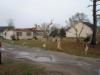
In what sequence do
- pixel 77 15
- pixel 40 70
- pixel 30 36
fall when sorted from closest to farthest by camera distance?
pixel 40 70 → pixel 77 15 → pixel 30 36

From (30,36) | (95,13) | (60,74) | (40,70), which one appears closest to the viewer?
(60,74)

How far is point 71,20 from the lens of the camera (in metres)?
75.8

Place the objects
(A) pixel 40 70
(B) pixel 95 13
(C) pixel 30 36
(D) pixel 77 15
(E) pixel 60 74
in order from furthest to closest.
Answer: (C) pixel 30 36 → (D) pixel 77 15 → (B) pixel 95 13 → (A) pixel 40 70 → (E) pixel 60 74

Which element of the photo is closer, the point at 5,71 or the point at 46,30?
the point at 5,71

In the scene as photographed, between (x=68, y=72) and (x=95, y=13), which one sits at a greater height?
(x=95, y=13)

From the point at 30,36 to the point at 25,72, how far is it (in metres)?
67.0

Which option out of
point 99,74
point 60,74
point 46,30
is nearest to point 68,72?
point 60,74

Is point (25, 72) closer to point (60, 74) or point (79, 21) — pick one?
point (60, 74)

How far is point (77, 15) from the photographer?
7444 centimetres

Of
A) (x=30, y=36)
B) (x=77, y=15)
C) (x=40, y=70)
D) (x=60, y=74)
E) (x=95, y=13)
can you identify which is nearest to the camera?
(x=60, y=74)

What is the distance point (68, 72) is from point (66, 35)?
225 ft

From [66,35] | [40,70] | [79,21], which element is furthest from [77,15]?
[40,70]

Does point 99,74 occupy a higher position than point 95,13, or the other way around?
point 95,13

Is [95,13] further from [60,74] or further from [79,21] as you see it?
[79,21]
